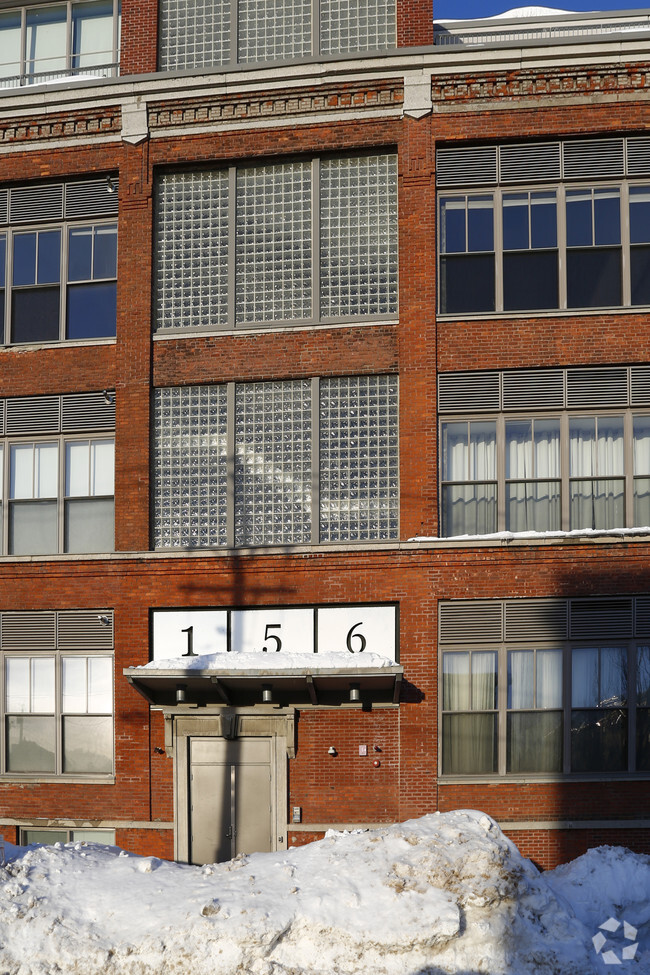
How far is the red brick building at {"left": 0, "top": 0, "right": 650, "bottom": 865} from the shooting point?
17.7m

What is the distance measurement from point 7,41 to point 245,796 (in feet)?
52.8

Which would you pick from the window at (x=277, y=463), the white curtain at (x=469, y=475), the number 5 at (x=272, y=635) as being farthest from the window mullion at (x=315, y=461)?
the white curtain at (x=469, y=475)

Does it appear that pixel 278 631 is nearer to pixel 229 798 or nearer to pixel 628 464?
pixel 229 798

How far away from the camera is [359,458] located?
61.2 ft

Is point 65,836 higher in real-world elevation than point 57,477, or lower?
lower

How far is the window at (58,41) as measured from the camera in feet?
68.8

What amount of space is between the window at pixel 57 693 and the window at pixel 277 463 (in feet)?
Answer: 7.82

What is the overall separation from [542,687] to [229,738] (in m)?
5.53

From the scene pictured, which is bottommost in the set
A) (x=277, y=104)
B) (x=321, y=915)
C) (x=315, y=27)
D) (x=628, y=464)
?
(x=321, y=915)

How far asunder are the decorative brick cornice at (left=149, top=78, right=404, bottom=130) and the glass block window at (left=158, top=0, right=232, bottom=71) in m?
1.06

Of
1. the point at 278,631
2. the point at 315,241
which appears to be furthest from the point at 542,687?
the point at 315,241

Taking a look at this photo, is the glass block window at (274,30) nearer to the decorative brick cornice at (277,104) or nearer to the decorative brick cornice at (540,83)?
the decorative brick cornice at (277,104)

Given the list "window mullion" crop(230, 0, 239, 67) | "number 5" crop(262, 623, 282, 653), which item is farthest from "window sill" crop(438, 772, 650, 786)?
"window mullion" crop(230, 0, 239, 67)

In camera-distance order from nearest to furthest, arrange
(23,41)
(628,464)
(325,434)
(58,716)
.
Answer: (628,464), (325,434), (58,716), (23,41)
